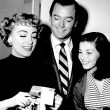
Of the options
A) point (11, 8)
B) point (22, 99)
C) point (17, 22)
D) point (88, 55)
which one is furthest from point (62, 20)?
point (11, 8)

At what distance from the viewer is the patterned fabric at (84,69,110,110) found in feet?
5.53

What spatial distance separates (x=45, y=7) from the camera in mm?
2430

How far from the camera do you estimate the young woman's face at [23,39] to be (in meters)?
A: 1.51

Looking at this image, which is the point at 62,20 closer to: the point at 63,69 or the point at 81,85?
the point at 63,69

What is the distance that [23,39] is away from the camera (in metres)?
1.51

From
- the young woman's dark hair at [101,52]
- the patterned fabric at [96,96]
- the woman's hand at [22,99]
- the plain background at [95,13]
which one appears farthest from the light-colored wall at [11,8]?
the woman's hand at [22,99]

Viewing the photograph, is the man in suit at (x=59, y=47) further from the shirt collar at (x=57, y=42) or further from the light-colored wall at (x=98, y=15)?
the light-colored wall at (x=98, y=15)

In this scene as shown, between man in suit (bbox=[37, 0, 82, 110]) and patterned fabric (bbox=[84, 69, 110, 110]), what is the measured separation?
8.0 inches

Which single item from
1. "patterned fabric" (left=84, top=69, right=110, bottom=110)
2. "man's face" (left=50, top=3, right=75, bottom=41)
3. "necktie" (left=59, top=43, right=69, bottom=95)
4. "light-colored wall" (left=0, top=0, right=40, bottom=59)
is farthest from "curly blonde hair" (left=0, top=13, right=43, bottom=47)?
"light-colored wall" (left=0, top=0, right=40, bottom=59)

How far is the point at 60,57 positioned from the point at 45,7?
73cm

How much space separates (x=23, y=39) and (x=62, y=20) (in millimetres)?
560

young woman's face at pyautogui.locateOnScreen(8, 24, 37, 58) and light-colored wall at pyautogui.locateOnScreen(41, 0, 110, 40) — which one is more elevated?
light-colored wall at pyautogui.locateOnScreen(41, 0, 110, 40)

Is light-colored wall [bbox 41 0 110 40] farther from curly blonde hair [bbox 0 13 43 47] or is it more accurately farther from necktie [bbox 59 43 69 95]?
curly blonde hair [bbox 0 13 43 47]

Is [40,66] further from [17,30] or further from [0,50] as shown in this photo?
[0,50]
